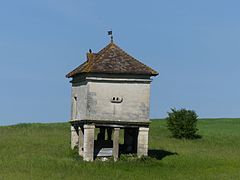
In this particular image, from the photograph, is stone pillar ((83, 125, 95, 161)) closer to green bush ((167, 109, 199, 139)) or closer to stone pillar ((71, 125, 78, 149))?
stone pillar ((71, 125, 78, 149))

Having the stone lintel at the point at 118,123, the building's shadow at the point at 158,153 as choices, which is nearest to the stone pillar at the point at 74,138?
the stone lintel at the point at 118,123

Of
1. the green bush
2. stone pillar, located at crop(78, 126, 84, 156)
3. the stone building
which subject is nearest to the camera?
the stone building

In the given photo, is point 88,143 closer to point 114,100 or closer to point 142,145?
point 114,100

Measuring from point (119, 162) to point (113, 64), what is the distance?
5637 millimetres

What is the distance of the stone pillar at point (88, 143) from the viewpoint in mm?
38469

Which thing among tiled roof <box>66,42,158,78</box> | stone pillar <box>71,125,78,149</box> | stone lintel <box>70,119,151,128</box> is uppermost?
tiled roof <box>66,42,158,78</box>

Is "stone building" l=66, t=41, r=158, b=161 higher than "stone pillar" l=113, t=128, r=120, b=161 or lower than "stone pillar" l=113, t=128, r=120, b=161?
higher

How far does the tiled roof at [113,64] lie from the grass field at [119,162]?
490cm

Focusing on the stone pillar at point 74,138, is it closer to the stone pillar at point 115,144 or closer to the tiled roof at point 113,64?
the tiled roof at point 113,64

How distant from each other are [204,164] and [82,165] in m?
7.02

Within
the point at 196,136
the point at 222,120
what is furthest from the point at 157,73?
the point at 222,120

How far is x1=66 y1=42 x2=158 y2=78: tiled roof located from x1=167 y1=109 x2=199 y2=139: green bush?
832 inches

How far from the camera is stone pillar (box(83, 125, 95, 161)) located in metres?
38.5

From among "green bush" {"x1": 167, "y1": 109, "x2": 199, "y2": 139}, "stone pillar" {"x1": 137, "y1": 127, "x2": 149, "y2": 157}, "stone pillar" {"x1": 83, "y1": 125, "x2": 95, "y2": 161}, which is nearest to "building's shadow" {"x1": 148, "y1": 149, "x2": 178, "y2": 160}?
"stone pillar" {"x1": 137, "y1": 127, "x2": 149, "y2": 157}
